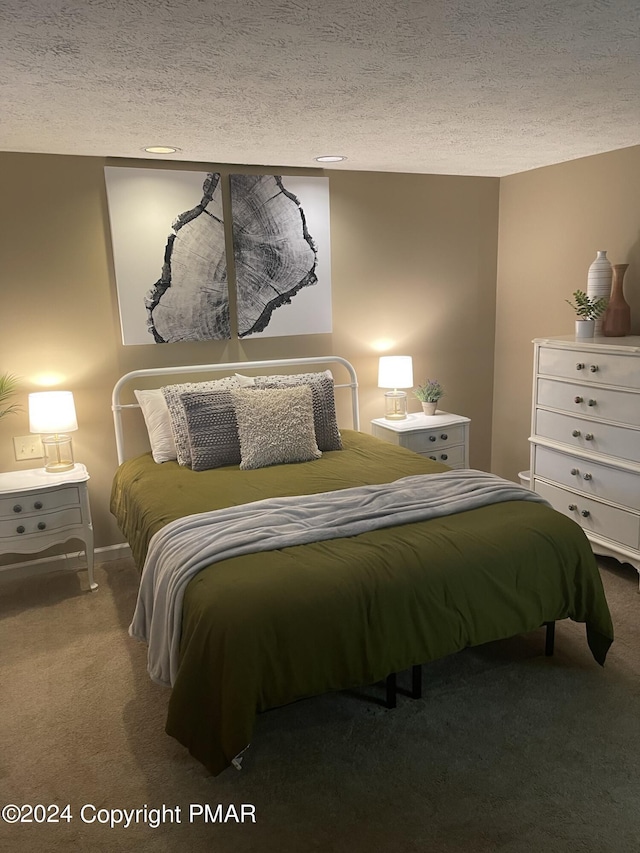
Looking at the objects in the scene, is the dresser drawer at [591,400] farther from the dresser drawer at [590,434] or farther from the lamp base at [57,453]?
the lamp base at [57,453]

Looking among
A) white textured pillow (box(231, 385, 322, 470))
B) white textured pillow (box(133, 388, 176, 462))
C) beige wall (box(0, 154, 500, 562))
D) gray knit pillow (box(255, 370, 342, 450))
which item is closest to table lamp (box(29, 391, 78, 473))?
beige wall (box(0, 154, 500, 562))

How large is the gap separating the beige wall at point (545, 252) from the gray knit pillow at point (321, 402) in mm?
1656

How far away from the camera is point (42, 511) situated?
11.2ft

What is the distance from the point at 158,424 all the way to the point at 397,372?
1.59m

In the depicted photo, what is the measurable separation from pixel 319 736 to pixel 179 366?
2373mm

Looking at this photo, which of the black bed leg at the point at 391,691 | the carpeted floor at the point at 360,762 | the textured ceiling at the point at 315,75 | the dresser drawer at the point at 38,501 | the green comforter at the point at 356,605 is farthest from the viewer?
the dresser drawer at the point at 38,501

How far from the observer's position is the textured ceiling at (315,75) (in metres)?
1.72

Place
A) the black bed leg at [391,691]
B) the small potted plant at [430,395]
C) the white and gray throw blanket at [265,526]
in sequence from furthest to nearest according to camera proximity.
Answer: the small potted plant at [430,395] < the black bed leg at [391,691] < the white and gray throw blanket at [265,526]

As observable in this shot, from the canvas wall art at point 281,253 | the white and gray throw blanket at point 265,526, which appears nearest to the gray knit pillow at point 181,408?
the canvas wall art at point 281,253

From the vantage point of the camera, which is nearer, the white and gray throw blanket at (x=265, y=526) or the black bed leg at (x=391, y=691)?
the white and gray throw blanket at (x=265, y=526)

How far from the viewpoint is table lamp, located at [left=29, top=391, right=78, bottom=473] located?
3.46 meters

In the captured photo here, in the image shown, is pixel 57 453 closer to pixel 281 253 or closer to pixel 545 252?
pixel 281 253

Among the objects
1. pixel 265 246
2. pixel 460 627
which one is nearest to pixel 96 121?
pixel 265 246

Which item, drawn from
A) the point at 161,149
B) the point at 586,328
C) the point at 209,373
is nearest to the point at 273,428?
the point at 209,373
